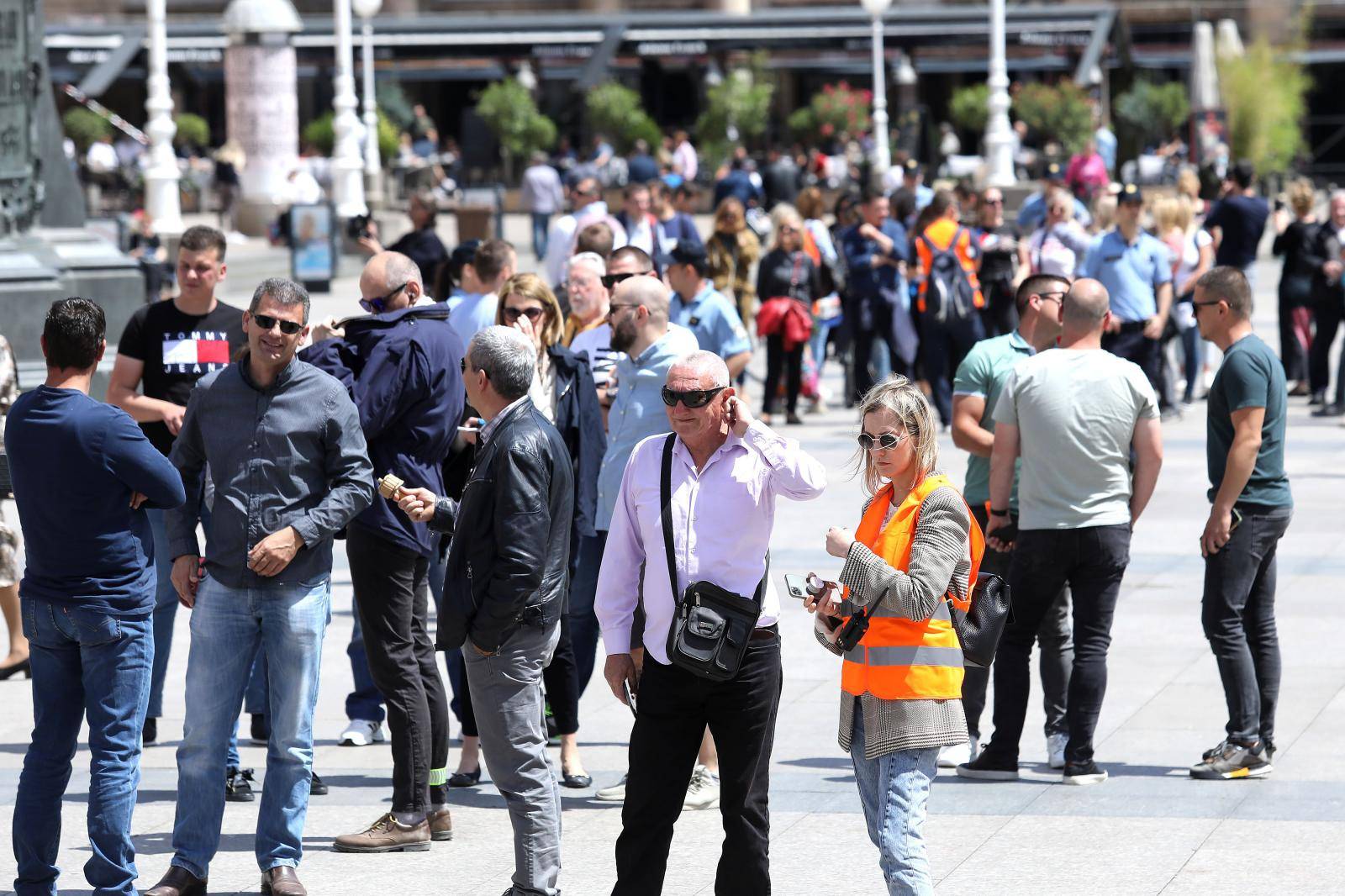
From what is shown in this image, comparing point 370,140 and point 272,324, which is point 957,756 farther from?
point 370,140

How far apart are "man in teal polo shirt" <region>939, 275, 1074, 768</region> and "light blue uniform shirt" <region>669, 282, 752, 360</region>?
2751mm

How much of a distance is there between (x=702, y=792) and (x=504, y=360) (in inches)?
77.6

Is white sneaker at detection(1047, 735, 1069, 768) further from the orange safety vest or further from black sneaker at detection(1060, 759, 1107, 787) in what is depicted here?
the orange safety vest

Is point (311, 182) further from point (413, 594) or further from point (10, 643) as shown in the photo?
point (413, 594)

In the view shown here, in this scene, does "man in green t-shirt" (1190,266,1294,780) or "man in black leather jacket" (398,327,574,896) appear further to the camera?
"man in green t-shirt" (1190,266,1294,780)

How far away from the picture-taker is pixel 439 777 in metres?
6.80

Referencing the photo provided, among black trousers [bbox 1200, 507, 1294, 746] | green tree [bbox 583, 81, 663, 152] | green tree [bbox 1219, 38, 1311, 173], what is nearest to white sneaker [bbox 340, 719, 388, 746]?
black trousers [bbox 1200, 507, 1294, 746]

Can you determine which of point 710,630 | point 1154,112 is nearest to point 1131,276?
point 710,630

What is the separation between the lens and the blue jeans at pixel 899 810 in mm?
5340

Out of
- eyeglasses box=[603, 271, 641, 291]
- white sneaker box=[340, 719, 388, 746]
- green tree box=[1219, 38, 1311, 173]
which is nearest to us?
white sneaker box=[340, 719, 388, 746]

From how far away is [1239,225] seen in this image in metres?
17.5

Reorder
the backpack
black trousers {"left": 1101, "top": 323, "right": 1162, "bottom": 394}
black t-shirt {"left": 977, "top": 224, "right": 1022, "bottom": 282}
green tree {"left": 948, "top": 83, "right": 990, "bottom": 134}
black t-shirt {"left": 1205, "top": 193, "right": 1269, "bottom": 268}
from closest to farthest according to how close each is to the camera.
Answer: black trousers {"left": 1101, "top": 323, "right": 1162, "bottom": 394}, the backpack, black t-shirt {"left": 977, "top": 224, "right": 1022, "bottom": 282}, black t-shirt {"left": 1205, "top": 193, "right": 1269, "bottom": 268}, green tree {"left": 948, "top": 83, "right": 990, "bottom": 134}

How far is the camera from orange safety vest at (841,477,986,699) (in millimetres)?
5461

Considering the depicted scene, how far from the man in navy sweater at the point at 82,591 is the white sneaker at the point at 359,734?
2.05 m
